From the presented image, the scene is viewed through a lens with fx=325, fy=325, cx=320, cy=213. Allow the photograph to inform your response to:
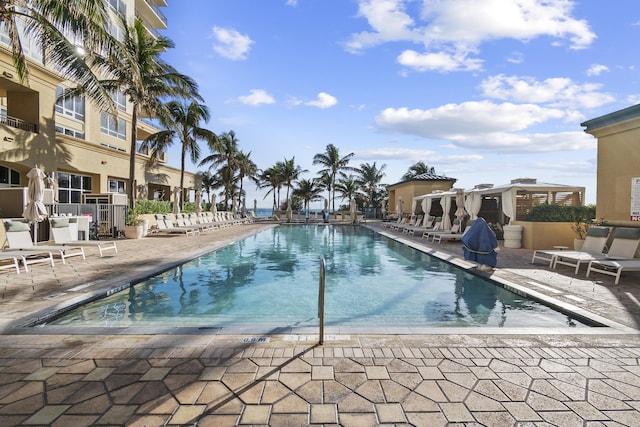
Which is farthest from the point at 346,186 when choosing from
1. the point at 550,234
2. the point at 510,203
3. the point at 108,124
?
the point at 550,234

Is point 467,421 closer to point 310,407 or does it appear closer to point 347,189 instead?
point 310,407

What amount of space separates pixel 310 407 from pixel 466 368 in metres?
1.48

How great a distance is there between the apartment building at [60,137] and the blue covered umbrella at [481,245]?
1359 centimetres

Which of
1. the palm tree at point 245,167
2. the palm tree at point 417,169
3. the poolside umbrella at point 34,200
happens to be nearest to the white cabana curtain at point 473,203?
the poolside umbrella at point 34,200

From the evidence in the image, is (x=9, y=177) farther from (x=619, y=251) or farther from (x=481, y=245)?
(x=619, y=251)

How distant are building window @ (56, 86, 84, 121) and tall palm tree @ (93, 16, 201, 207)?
4026 millimetres

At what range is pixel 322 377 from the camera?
2.72 m

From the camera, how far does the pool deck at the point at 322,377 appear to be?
2238 millimetres

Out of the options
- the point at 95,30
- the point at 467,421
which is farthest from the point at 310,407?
the point at 95,30

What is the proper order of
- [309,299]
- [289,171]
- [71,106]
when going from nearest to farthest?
1. [309,299]
2. [71,106]
3. [289,171]

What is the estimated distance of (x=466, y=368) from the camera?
289 centimetres

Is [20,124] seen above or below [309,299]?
above

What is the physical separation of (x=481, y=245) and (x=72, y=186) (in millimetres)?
20617

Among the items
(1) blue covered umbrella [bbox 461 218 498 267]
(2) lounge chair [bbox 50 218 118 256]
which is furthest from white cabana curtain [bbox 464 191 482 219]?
(2) lounge chair [bbox 50 218 118 256]
